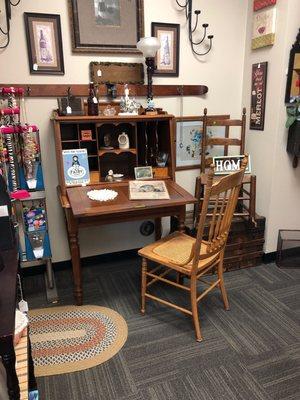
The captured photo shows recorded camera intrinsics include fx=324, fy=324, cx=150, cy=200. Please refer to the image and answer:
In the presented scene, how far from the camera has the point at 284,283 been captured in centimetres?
249

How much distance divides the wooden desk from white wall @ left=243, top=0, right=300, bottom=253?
2.82 feet

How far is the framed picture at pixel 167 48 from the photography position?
8.01 feet

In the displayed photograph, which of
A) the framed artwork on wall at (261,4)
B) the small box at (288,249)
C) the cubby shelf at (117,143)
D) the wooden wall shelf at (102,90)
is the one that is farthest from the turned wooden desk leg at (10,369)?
the framed artwork on wall at (261,4)

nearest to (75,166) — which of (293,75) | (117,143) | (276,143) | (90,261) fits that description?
(117,143)

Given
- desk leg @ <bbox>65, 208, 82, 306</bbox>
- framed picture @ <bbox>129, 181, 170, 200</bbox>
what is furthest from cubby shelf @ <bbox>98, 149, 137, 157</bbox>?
desk leg @ <bbox>65, 208, 82, 306</bbox>

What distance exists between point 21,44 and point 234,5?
1.68 m

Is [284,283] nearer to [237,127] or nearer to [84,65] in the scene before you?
[237,127]

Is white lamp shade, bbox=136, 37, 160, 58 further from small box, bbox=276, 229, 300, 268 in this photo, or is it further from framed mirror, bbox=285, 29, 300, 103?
small box, bbox=276, 229, 300, 268

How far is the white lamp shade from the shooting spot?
2.22 meters

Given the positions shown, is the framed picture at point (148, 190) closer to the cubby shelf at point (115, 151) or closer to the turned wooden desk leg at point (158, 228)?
the cubby shelf at point (115, 151)

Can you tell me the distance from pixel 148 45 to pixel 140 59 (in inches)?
10.3

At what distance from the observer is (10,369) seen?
907 mm

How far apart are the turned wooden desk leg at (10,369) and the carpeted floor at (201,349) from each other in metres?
0.72

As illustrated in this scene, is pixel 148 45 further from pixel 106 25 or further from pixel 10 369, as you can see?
pixel 10 369
